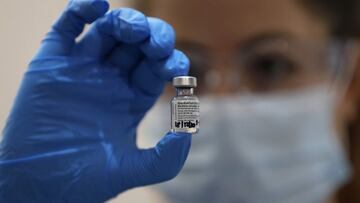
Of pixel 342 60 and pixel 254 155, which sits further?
pixel 342 60

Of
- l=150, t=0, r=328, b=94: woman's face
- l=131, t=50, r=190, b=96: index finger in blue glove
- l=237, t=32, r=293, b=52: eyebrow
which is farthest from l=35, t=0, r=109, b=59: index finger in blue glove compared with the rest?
l=237, t=32, r=293, b=52: eyebrow

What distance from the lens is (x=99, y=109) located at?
0.65m

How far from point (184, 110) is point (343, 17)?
3.39 ft

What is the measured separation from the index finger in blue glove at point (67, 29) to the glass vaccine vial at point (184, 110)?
171mm

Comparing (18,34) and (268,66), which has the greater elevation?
(18,34)

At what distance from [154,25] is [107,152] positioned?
0.20m

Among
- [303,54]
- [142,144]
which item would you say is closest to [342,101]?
[303,54]

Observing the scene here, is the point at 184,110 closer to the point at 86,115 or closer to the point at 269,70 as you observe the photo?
the point at 86,115

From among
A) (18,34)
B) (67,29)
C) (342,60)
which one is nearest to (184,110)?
(67,29)

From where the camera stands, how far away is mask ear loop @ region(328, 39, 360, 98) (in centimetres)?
129

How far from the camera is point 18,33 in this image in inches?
27.3

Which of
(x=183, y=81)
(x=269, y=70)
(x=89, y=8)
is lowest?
(x=269, y=70)

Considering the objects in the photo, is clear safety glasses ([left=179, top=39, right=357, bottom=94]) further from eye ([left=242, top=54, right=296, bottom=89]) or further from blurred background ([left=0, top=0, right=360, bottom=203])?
blurred background ([left=0, top=0, right=360, bottom=203])

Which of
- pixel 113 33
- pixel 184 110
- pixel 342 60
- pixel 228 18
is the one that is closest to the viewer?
pixel 184 110
